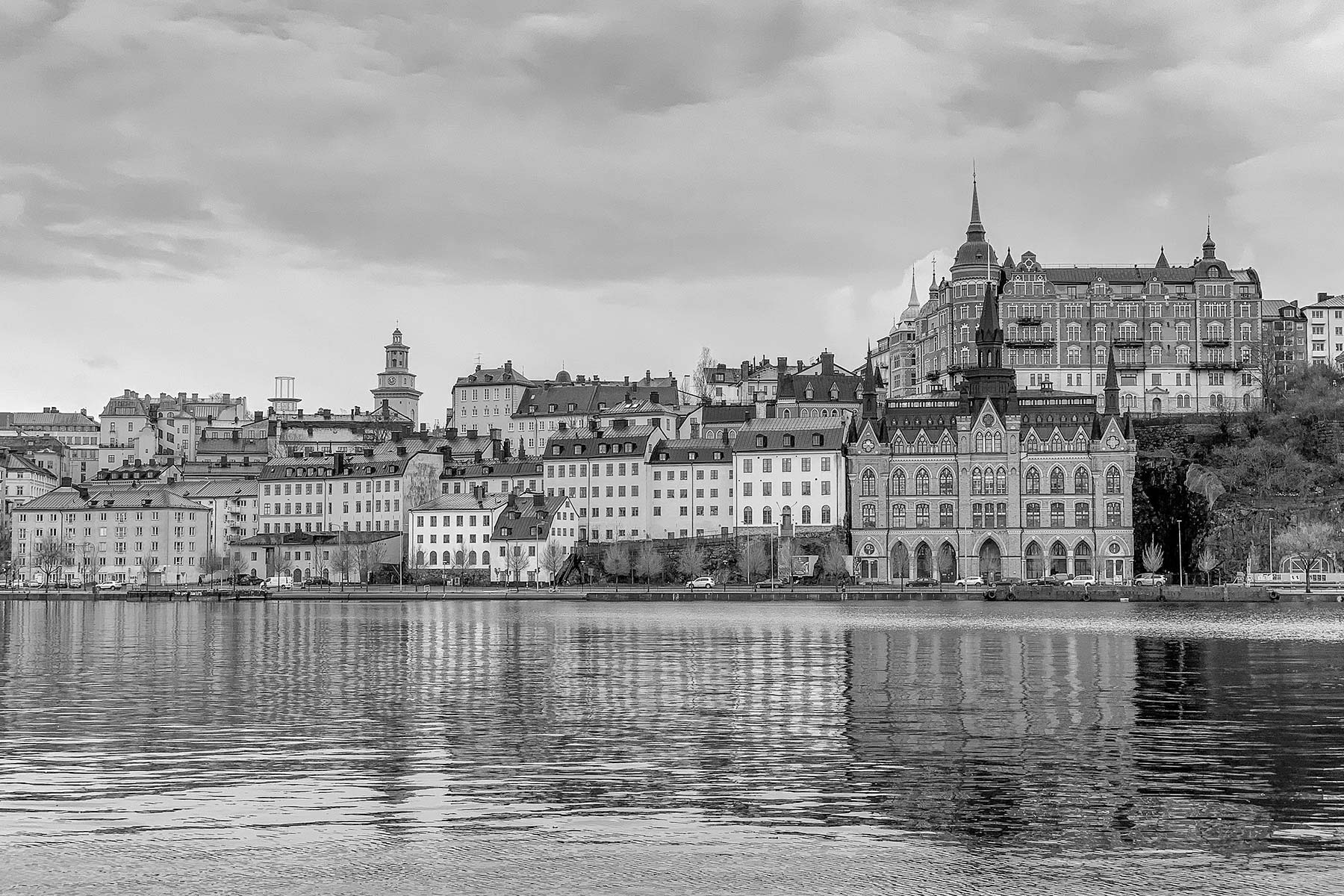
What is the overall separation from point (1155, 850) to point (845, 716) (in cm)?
1567

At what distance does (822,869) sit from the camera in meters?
20.3

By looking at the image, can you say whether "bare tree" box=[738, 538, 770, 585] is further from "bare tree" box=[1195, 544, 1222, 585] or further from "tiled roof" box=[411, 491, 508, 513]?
"bare tree" box=[1195, 544, 1222, 585]

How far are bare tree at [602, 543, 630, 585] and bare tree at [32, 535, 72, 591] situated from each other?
53.0 m

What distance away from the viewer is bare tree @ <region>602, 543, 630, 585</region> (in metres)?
143

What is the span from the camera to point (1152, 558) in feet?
431

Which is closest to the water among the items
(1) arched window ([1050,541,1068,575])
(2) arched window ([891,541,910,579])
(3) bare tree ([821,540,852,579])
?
(3) bare tree ([821,540,852,579])

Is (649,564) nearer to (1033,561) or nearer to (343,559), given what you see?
(343,559)

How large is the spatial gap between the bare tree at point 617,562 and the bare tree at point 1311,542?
52.3 metres

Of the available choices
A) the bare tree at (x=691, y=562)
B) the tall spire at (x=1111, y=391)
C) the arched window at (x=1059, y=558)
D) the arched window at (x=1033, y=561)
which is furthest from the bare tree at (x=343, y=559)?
the tall spire at (x=1111, y=391)

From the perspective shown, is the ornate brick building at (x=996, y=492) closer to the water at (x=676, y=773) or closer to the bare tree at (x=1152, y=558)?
the bare tree at (x=1152, y=558)

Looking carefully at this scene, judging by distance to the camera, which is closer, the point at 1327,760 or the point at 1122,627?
the point at 1327,760

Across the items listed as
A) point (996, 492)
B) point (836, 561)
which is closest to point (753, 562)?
point (836, 561)

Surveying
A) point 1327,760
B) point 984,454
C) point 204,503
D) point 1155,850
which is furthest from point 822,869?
point 204,503

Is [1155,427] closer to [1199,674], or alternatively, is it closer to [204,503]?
[204,503]
